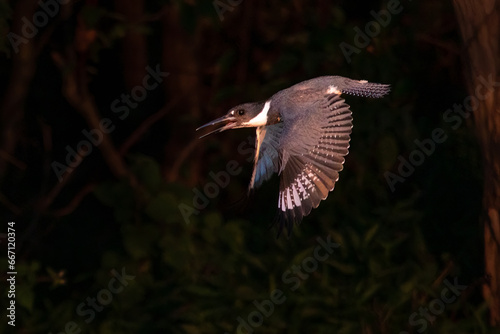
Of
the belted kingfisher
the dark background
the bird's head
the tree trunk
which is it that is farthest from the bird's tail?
the dark background

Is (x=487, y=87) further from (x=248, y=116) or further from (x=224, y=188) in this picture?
(x=224, y=188)

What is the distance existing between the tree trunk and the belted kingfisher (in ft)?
2.43

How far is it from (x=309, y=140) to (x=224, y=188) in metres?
2.33

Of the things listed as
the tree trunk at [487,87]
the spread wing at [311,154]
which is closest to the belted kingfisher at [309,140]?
the spread wing at [311,154]

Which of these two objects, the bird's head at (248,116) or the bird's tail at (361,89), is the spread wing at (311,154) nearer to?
the bird's tail at (361,89)

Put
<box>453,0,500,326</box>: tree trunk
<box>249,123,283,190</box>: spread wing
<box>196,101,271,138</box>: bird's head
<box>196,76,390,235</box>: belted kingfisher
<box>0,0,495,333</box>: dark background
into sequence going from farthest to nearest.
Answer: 1. <box>0,0,495,333</box>: dark background
2. <box>453,0,500,326</box>: tree trunk
3. <box>249,123,283,190</box>: spread wing
4. <box>196,101,271,138</box>: bird's head
5. <box>196,76,390,235</box>: belted kingfisher

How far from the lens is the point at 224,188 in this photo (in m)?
5.66

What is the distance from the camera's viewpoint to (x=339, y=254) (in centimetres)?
478

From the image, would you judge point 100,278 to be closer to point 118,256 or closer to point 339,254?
point 118,256

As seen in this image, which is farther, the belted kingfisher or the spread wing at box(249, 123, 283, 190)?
the spread wing at box(249, 123, 283, 190)

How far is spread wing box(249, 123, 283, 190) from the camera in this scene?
3641mm

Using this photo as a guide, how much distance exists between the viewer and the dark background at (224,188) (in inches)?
186

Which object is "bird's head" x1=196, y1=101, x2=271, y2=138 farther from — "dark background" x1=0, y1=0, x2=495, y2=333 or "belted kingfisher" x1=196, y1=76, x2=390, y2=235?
"dark background" x1=0, y1=0, x2=495, y2=333

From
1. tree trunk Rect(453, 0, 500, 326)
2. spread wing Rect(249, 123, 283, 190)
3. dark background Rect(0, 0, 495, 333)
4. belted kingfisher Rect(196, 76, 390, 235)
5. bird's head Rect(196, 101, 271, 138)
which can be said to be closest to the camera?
belted kingfisher Rect(196, 76, 390, 235)
